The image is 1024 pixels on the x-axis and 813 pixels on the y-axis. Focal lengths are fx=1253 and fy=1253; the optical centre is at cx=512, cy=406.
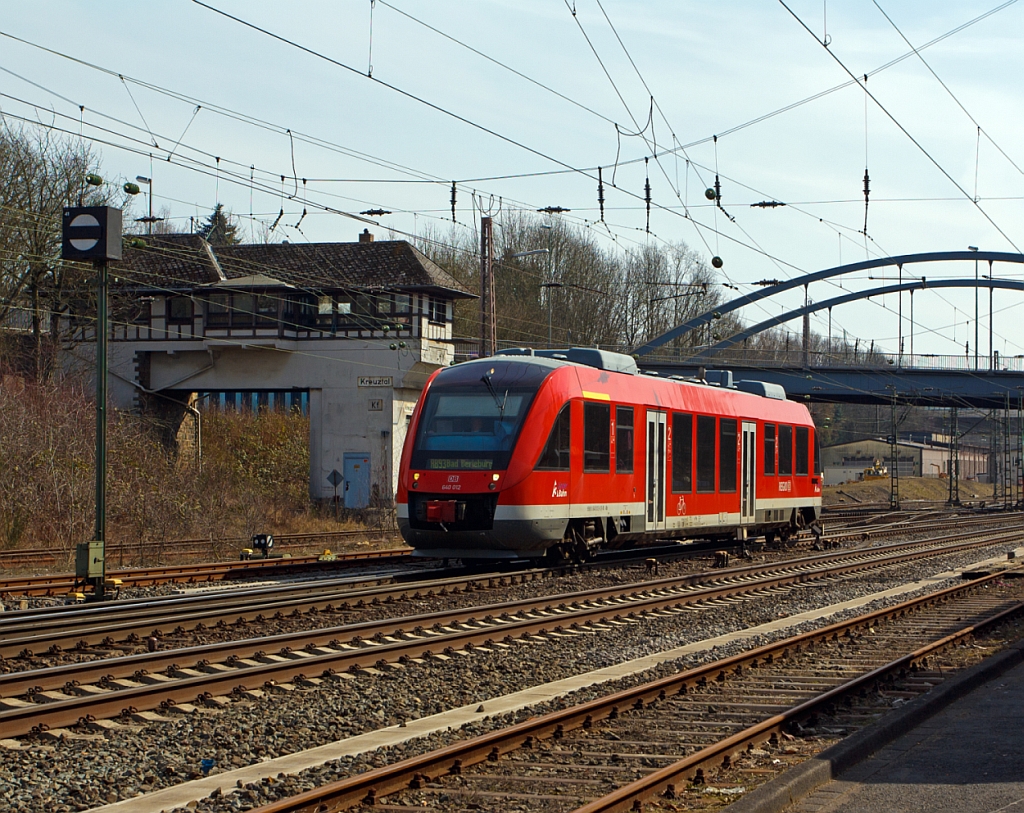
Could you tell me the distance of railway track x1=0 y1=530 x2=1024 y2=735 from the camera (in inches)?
348

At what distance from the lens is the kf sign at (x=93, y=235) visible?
612 inches

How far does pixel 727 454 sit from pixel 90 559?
A: 12216 millimetres

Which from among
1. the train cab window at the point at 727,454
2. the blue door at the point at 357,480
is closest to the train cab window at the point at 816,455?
the train cab window at the point at 727,454

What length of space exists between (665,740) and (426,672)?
10.3 feet

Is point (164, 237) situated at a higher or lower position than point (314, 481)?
higher

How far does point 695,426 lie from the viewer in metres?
22.1

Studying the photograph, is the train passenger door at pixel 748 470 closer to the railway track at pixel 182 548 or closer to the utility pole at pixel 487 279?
the railway track at pixel 182 548

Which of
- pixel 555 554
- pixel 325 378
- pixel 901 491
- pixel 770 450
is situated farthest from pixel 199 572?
pixel 901 491

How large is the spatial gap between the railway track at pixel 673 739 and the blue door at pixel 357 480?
100 ft

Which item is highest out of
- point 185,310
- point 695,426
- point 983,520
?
point 185,310

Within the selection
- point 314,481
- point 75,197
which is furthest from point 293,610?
point 314,481

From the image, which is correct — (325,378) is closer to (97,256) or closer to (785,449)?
(785,449)

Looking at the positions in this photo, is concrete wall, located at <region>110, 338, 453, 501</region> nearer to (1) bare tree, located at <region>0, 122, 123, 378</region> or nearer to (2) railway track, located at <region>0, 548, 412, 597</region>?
(1) bare tree, located at <region>0, 122, 123, 378</region>

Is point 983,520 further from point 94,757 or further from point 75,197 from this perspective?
point 94,757
